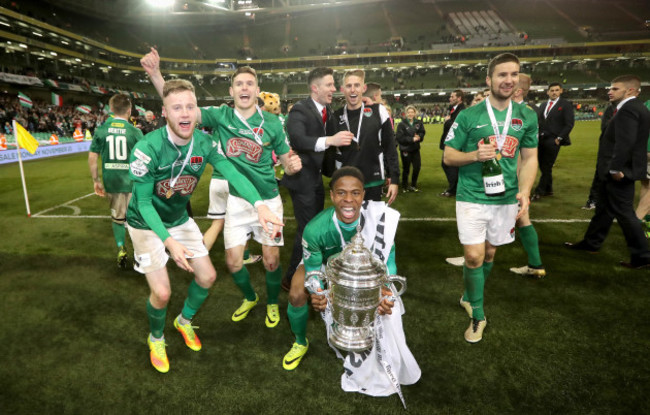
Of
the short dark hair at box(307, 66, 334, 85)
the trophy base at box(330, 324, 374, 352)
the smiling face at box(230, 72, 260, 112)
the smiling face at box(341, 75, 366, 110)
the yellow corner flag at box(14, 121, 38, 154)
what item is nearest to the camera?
the trophy base at box(330, 324, 374, 352)

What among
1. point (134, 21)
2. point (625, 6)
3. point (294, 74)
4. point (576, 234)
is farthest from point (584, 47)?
point (134, 21)

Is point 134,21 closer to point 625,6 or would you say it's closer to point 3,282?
point 3,282

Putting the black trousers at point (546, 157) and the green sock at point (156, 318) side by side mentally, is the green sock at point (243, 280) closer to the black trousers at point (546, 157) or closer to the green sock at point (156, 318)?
the green sock at point (156, 318)

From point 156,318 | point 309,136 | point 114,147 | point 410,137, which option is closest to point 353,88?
point 309,136

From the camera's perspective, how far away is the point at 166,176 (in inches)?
110

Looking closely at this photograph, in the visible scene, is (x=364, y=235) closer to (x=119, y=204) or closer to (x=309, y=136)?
(x=309, y=136)

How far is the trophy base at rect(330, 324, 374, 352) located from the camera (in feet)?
7.22

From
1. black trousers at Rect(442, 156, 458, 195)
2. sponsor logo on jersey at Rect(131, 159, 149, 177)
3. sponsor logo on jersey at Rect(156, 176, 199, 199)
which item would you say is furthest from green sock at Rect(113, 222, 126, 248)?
black trousers at Rect(442, 156, 458, 195)

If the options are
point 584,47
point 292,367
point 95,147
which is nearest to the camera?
point 292,367

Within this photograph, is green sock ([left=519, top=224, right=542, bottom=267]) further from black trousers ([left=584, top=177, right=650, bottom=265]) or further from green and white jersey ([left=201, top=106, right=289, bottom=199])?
green and white jersey ([left=201, top=106, right=289, bottom=199])

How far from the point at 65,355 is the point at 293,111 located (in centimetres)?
323

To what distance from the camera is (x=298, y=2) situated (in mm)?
64188

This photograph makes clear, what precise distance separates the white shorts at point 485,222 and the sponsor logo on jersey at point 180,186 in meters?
2.41

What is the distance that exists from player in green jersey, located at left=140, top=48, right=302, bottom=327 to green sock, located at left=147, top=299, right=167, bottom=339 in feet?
2.47
